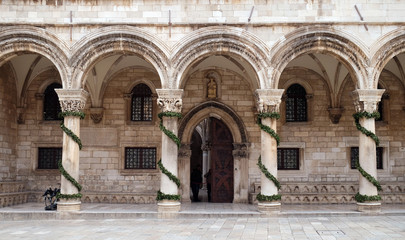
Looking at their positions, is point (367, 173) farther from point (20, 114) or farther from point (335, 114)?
point (20, 114)

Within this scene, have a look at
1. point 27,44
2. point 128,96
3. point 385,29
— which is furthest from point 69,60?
point 385,29

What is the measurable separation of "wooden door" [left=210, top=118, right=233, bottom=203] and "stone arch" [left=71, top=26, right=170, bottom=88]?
4152 millimetres

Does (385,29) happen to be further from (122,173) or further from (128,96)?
(122,173)

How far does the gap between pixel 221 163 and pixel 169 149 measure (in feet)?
13.1

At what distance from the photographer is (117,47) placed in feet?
46.9

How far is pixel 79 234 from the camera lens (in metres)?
10.7

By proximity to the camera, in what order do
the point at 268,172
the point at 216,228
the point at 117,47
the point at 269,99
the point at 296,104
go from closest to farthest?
the point at 216,228, the point at 268,172, the point at 269,99, the point at 117,47, the point at 296,104

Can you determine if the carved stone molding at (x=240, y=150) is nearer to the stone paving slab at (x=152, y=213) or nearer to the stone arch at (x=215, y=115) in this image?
the stone arch at (x=215, y=115)

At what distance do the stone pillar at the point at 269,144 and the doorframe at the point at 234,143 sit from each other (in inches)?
116

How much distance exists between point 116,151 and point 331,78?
8760mm

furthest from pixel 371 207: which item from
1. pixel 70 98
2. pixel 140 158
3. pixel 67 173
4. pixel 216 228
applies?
pixel 70 98

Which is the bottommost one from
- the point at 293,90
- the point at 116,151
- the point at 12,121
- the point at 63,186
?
the point at 63,186

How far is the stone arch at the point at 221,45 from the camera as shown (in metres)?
14.1

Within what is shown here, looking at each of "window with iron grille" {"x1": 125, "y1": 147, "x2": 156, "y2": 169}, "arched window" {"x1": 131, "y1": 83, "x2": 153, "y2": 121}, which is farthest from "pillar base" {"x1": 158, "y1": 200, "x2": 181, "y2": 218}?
"arched window" {"x1": 131, "y1": 83, "x2": 153, "y2": 121}
